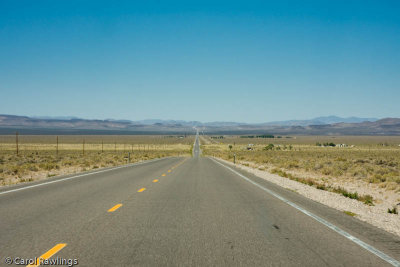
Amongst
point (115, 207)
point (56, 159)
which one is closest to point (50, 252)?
point (115, 207)

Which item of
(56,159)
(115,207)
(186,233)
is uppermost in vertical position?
(186,233)

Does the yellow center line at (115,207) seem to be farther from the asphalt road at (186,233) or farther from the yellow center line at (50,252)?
the yellow center line at (50,252)

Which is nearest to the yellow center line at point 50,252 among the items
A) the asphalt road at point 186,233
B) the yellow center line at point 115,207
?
the asphalt road at point 186,233

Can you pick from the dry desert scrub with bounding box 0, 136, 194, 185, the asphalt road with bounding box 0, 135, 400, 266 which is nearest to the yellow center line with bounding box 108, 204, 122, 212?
the asphalt road with bounding box 0, 135, 400, 266

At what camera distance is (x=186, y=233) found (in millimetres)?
6520

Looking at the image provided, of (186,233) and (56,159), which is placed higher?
(186,233)

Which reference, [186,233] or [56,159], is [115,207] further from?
[56,159]

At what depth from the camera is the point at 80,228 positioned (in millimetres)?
6809

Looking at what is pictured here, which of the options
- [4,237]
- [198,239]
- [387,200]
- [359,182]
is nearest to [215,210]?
[198,239]

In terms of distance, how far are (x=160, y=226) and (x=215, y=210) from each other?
223cm

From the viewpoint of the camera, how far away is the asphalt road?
5164 mm

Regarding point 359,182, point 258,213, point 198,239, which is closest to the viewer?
point 198,239

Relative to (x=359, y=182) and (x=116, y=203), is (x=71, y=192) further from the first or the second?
(x=359, y=182)

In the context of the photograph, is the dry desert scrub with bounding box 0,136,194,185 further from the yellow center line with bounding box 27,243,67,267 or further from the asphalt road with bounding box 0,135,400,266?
the yellow center line with bounding box 27,243,67,267
